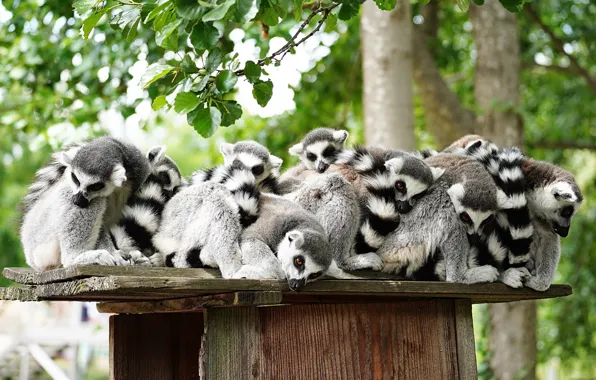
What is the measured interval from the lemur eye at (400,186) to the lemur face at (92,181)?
1.51 meters

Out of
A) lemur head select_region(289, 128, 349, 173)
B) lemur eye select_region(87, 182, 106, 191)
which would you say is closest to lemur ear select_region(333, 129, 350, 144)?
lemur head select_region(289, 128, 349, 173)

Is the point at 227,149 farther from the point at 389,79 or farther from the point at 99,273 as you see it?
the point at 389,79

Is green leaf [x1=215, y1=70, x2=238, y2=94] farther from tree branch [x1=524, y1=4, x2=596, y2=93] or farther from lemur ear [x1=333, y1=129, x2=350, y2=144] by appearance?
tree branch [x1=524, y1=4, x2=596, y2=93]

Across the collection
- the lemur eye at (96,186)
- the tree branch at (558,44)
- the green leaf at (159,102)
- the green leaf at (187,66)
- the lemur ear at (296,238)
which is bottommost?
the lemur ear at (296,238)

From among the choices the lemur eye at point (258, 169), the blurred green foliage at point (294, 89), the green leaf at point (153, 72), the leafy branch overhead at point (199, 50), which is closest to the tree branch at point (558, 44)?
the blurred green foliage at point (294, 89)

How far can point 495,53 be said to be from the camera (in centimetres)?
855

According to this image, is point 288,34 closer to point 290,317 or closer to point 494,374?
point 290,317

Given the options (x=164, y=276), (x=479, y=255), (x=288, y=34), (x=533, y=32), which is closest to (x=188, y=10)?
(x=164, y=276)

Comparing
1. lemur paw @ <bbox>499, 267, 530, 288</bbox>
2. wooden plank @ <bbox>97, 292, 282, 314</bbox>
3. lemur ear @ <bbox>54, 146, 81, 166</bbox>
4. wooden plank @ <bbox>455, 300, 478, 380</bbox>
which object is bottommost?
wooden plank @ <bbox>455, 300, 478, 380</bbox>

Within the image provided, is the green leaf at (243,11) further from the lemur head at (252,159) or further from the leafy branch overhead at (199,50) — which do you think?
the lemur head at (252,159)

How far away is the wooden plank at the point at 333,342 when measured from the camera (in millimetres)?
3271

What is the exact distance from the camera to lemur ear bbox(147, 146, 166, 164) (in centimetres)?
404

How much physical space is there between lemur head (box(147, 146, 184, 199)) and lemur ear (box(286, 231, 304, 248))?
835mm

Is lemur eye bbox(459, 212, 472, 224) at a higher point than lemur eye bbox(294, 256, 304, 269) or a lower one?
higher
